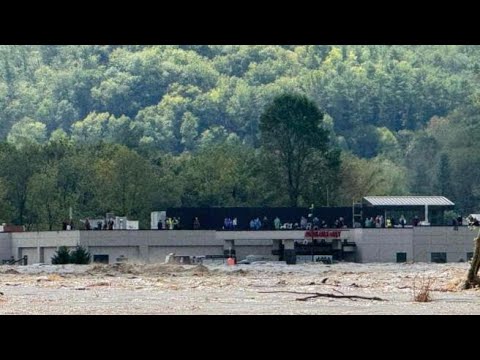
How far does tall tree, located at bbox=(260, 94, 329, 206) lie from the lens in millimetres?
100062

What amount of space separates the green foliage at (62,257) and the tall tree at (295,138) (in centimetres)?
2497

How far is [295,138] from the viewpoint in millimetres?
100312

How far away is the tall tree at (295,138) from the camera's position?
100 meters

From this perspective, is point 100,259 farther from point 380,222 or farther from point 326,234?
point 380,222

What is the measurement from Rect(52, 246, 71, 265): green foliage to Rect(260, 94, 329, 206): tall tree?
25.0m

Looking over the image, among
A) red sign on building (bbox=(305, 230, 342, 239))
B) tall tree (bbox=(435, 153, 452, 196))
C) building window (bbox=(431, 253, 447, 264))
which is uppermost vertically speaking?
tall tree (bbox=(435, 153, 452, 196))

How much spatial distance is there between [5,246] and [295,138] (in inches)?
887

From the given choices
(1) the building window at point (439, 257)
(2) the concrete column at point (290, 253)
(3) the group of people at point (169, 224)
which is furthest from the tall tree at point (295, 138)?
(2) the concrete column at point (290, 253)

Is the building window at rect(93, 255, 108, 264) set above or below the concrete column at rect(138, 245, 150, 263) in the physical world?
below

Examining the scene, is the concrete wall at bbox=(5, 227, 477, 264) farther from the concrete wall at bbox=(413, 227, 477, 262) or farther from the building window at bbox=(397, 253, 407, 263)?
the building window at bbox=(397, 253, 407, 263)

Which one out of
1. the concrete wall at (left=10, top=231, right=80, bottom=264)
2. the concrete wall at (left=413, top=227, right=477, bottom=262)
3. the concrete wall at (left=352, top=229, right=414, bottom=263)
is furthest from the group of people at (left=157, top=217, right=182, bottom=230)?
the concrete wall at (left=413, top=227, right=477, bottom=262)

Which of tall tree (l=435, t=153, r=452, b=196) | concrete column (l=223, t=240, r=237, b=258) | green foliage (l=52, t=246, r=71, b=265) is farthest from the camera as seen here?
tall tree (l=435, t=153, r=452, b=196)

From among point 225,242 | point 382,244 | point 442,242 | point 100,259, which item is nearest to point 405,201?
point 442,242

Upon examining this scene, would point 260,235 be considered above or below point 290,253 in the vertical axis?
above
